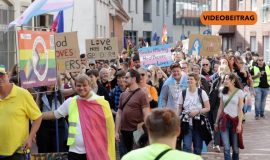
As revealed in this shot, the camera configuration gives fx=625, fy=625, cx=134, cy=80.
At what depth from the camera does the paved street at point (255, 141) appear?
11.4 m

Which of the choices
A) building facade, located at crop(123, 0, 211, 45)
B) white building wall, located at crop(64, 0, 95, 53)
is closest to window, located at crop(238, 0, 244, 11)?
building facade, located at crop(123, 0, 211, 45)

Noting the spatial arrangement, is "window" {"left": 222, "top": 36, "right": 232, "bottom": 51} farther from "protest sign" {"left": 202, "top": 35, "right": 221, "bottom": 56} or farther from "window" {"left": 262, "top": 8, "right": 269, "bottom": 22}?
"protest sign" {"left": 202, "top": 35, "right": 221, "bottom": 56}

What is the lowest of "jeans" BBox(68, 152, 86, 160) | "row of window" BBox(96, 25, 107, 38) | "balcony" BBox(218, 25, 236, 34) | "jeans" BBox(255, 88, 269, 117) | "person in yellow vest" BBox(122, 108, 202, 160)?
Answer: "jeans" BBox(255, 88, 269, 117)

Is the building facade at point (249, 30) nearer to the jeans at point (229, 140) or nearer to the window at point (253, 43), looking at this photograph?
the window at point (253, 43)

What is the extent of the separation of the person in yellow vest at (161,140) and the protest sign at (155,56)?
10498 millimetres

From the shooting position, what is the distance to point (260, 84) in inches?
685

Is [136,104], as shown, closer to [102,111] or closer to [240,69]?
[102,111]

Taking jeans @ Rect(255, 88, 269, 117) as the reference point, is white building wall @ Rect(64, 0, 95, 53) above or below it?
above

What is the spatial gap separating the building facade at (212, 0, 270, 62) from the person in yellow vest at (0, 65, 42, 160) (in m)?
34.0

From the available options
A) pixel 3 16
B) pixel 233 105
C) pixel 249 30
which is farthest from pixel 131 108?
pixel 249 30

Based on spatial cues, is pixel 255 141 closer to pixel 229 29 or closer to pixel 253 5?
pixel 253 5

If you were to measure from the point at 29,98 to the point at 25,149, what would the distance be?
1.83ft

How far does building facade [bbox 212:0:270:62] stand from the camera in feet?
132

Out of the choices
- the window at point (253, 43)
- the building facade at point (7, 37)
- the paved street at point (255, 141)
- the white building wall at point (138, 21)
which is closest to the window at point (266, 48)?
the window at point (253, 43)
